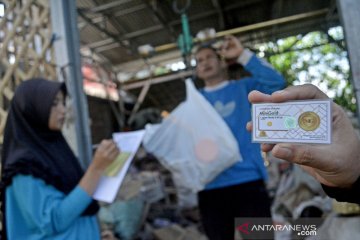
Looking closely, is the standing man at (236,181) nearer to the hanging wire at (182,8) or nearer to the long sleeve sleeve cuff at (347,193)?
the hanging wire at (182,8)

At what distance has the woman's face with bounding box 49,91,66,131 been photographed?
0.97 m

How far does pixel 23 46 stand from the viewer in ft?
3.82

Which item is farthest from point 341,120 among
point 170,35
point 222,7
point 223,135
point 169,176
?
point 169,176

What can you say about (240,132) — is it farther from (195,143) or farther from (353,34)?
(353,34)

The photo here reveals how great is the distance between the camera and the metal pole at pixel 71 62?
Result: 44.5 inches

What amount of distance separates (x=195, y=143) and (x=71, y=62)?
62cm

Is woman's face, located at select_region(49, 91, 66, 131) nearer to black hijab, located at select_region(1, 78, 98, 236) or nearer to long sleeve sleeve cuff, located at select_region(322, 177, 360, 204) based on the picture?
black hijab, located at select_region(1, 78, 98, 236)

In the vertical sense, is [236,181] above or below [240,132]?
below

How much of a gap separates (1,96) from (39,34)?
0.99ft

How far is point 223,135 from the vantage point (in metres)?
1.21

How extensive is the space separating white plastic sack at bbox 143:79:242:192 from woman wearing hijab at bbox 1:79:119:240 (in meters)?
0.38

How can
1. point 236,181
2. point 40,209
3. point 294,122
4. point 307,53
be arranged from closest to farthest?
point 294,122 → point 40,209 → point 236,181 → point 307,53

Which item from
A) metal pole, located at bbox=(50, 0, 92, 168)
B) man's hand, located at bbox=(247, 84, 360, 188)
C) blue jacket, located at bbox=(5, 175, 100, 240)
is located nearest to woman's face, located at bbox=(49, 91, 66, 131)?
metal pole, located at bbox=(50, 0, 92, 168)

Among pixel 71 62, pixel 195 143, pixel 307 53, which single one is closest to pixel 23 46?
pixel 71 62
